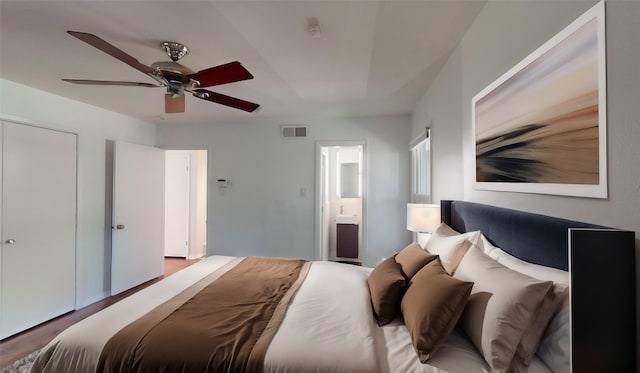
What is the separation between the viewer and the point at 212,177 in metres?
4.34

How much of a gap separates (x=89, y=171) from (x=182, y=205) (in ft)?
6.77

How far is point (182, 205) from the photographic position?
5340mm

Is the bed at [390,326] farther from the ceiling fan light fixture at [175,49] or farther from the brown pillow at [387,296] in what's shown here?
the ceiling fan light fixture at [175,49]

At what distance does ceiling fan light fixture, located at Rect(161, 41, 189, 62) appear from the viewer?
6.28ft

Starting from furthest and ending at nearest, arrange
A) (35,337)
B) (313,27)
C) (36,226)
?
1. (36,226)
2. (35,337)
3. (313,27)

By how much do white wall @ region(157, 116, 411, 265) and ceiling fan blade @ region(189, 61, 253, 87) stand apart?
2.33m

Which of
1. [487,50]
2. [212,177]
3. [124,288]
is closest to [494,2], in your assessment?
[487,50]

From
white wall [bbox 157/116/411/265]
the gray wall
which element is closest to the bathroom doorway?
white wall [bbox 157/116/411/265]

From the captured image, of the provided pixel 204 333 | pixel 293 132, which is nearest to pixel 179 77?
pixel 204 333

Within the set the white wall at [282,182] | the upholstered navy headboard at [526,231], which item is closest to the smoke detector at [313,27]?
the upholstered navy headboard at [526,231]

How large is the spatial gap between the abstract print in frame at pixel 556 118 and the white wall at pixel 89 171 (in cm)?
412

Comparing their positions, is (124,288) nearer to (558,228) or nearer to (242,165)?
(242,165)

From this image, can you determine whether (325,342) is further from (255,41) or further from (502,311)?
(255,41)

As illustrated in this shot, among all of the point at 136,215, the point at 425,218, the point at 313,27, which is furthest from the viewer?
the point at 136,215
